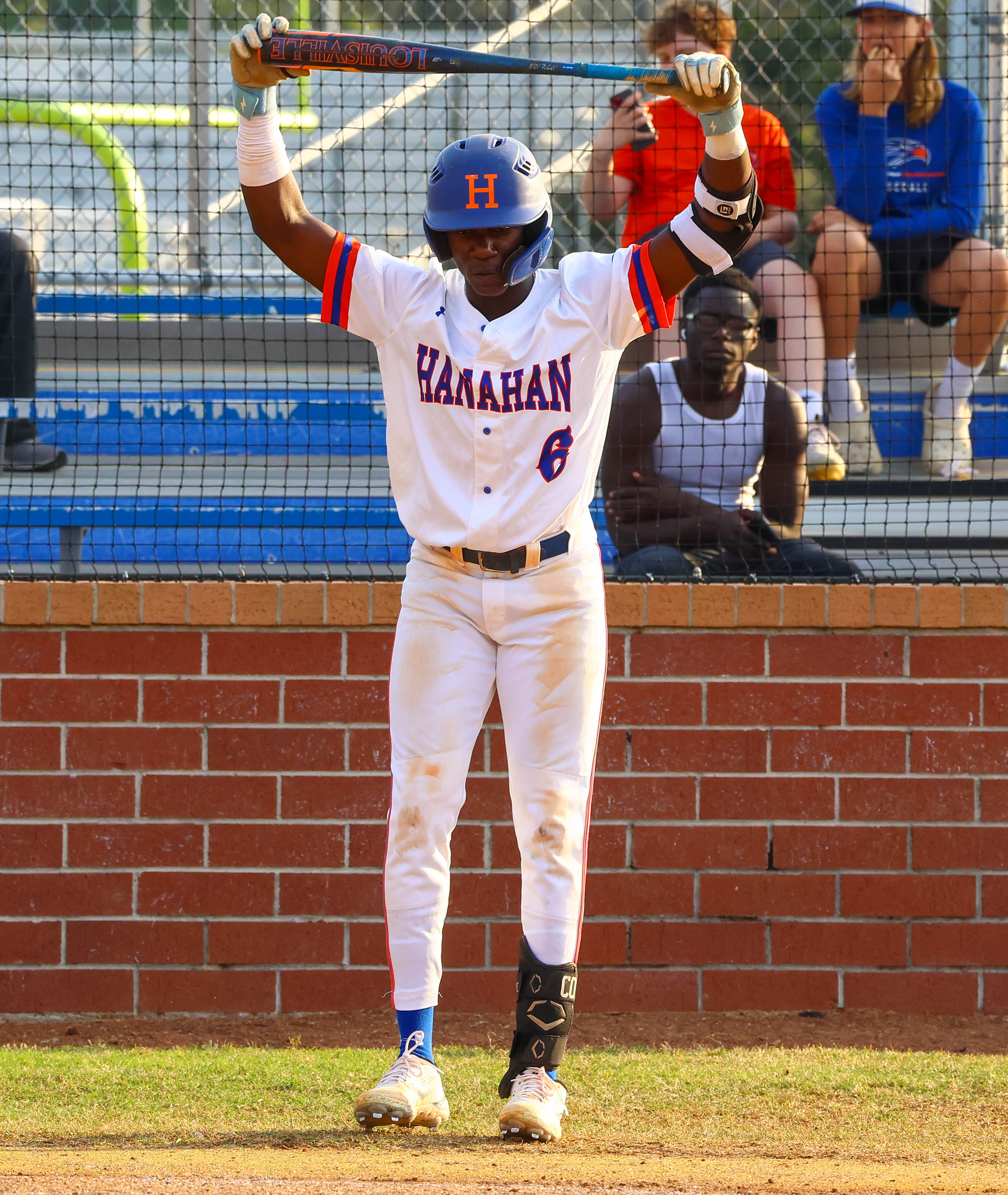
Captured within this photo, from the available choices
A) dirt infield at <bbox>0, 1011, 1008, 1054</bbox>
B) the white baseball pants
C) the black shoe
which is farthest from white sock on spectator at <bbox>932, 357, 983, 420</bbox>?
the black shoe

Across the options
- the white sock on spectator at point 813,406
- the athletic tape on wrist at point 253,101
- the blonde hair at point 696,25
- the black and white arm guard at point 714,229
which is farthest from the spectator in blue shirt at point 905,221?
the athletic tape on wrist at point 253,101

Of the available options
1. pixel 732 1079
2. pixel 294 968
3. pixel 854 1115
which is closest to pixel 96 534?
pixel 294 968

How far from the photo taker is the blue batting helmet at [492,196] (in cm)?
316

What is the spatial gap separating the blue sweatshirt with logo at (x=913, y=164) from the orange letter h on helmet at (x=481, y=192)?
10.6 feet

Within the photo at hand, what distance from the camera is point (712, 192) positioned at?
10.4 ft

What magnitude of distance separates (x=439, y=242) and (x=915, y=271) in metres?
3.20

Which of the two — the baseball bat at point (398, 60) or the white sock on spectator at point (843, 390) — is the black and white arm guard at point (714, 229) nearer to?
the baseball bat at point (398, 60)

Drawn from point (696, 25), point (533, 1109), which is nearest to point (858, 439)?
point (696, 25)

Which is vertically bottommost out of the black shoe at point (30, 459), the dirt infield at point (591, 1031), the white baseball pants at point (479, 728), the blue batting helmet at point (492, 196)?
the dirt infield at point (591, 1031)

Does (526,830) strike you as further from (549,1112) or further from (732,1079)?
(732,1079)

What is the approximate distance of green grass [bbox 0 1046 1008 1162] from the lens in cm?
318

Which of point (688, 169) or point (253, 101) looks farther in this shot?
point (688, 169)

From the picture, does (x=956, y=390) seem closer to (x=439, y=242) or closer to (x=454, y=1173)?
(x=439, y=242)

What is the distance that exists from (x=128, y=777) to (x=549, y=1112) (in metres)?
2.05
